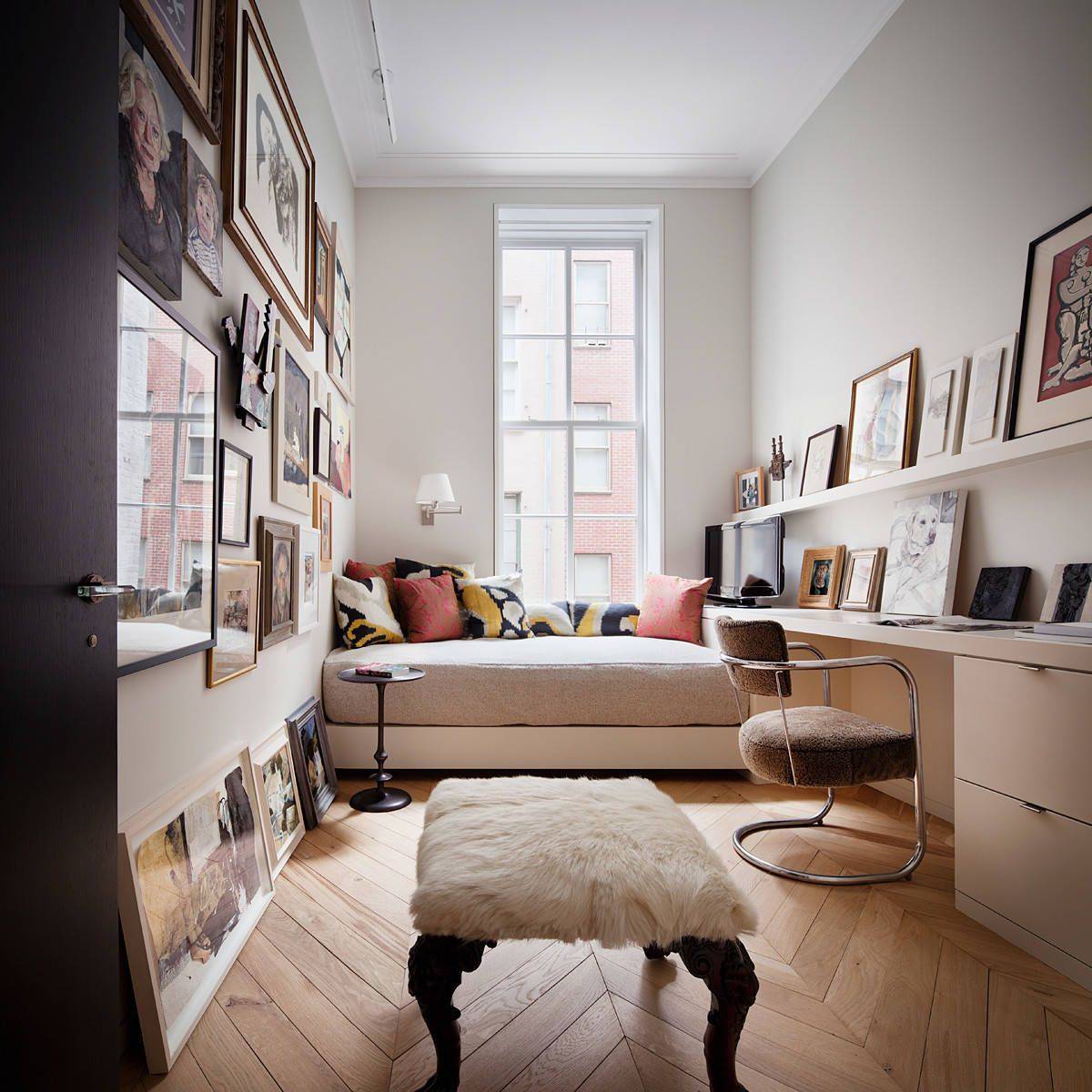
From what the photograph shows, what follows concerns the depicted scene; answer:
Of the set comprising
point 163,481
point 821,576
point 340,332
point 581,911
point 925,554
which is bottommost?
point 581,911

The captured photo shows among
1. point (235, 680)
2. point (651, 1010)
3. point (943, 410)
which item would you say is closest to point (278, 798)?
point (235, 680)

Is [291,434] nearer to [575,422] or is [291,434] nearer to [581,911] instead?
[581,911]

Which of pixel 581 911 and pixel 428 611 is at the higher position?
pixel 428 611

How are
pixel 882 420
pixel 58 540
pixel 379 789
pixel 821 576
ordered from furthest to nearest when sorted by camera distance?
pixel 821 576
pixel 882 420
pixel 379 789
pixel 58 540

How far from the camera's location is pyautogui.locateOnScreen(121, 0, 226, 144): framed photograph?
54.2 inches

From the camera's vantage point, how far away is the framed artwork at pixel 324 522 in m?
2.98

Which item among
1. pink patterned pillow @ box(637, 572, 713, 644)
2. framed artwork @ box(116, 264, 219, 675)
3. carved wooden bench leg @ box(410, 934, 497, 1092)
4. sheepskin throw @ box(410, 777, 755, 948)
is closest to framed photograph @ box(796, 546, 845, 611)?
pink patterned pillow @ box(637, 572, 713, 644)

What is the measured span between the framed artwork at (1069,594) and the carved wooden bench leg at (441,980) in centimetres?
182

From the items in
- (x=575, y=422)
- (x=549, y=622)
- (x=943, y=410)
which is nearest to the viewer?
(x=943, y=410)

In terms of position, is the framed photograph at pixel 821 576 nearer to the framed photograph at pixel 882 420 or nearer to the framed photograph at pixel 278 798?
the framed photograph at pixel 882 420

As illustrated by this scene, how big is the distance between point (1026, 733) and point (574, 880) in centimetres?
123

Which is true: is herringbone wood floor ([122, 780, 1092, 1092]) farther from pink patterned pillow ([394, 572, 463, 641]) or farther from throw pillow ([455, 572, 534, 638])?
throw pillow ([455, 572, 534, 638])

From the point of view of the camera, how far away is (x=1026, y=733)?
1.66 meters

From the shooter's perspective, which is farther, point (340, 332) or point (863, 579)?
point (340, 332)
